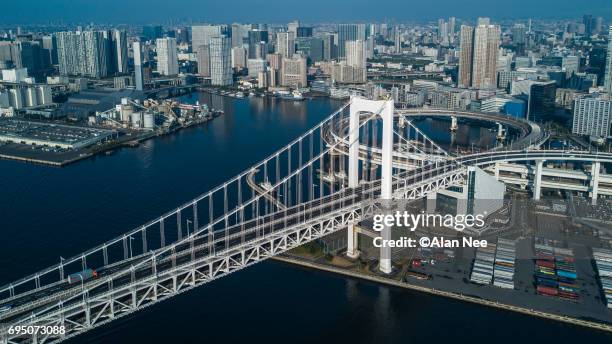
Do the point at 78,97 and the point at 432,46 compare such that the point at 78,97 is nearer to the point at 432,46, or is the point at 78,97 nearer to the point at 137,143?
the point at 137,143

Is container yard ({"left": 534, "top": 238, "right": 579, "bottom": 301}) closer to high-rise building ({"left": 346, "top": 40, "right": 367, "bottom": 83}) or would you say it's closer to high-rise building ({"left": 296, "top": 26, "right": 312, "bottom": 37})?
high-rise building ({"left": 346, "top": 40, "right": 367, "bottom": 83})

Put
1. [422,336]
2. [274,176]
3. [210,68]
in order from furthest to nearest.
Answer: [210,68] < [274,176] < [422,336]

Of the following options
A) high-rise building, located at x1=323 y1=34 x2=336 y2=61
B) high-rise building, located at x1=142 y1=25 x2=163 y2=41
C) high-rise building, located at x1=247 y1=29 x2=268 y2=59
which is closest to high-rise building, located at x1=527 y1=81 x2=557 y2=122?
high-rise building, located at x1=323 y1=34 x2=336 y2=61

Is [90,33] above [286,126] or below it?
above

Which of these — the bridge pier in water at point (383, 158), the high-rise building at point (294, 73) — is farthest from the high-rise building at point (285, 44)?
the bridge pier in water at point (383, 158)

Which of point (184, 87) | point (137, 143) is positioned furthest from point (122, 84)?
point (137, 143)

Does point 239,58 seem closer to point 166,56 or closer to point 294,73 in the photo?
point 166,56

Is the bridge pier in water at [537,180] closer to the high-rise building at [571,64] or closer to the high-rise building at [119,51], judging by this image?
the high-rise building at [571,64]
